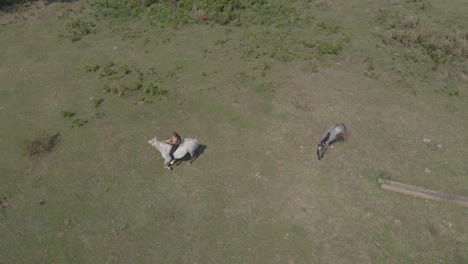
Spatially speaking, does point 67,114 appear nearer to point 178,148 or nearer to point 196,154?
point 178,148

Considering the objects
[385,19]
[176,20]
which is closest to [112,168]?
[176,20]

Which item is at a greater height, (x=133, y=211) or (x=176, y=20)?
(x=176, y=20)

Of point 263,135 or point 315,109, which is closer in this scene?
point 263,135

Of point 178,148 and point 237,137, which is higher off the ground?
point 178,148

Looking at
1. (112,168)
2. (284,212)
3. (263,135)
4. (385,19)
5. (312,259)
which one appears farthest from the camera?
(385,19)

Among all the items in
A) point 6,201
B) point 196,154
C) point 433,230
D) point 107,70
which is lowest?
Result: point 433,230

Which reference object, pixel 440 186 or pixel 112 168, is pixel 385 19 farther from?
pixel 112 168

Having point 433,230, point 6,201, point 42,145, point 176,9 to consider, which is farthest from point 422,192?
point 176,9
